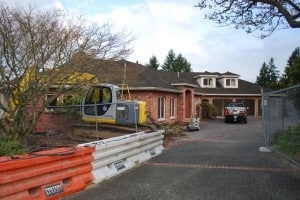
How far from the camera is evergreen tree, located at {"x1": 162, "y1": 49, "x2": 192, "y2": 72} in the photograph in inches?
3656

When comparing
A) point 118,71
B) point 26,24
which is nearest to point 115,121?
point 118,71

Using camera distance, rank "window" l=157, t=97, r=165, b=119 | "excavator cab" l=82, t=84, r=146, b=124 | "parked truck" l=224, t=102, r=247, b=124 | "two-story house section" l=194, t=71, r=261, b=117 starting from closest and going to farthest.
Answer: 1. "excavator cab" l=82, t=84, r=146, b=124
2. "window" l=157, t=97, r=165, b=119
3. "parked truck" l=224, t=102, r=247, b=124
4. "two-story house section" l=194, t=71, r=261, b=117

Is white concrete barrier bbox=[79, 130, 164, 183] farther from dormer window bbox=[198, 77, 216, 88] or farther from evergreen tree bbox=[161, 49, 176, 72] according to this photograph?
evergreen tree bbox=[161, 49, 176, 72]

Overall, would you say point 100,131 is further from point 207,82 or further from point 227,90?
point 207,82

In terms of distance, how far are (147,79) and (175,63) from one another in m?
61.5

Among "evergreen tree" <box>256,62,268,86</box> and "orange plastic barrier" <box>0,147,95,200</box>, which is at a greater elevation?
"evergreen tree" <box>256,62,268,86</box>

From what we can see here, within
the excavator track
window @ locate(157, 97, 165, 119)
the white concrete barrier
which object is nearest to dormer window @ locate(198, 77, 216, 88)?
window @ locate(157, 97, 165, 119)

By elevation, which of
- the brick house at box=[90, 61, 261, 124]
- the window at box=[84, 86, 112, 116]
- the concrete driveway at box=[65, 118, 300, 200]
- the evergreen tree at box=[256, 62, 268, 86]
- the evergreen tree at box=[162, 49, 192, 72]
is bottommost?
the concrete driveway at box=[65, 118, 300, 200]

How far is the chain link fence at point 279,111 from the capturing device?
14.5 metres

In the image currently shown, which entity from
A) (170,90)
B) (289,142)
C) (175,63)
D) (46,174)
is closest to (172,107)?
(170,90)

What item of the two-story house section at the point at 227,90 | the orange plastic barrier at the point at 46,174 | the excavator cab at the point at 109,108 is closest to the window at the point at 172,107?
the two-story house section at the point at 227,90

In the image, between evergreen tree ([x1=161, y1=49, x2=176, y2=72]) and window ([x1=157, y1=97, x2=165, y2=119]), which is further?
evergreen tree ([x1=161, y1=49, x2=176, y2=72])

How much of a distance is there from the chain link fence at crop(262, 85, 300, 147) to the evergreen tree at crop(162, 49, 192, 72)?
246 feet

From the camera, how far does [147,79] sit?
33.1 metres
